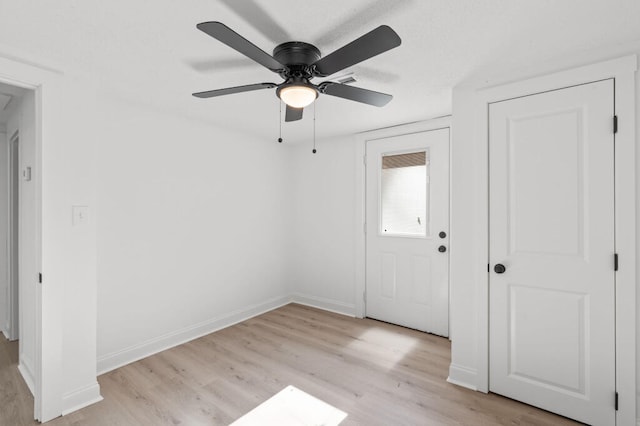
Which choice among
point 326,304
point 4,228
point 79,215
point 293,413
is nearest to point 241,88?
point 79,215

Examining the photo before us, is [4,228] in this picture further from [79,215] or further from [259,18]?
[259,18]

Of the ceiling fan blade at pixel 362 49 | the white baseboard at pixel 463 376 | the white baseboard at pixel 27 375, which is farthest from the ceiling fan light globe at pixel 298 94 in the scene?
the white baseboard at pixel 27 375

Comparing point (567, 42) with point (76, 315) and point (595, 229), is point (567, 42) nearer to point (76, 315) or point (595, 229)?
point (595, 229)

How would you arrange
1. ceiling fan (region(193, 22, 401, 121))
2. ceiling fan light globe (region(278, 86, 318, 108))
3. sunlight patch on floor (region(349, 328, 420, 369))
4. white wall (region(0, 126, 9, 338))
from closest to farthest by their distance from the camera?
1. ceiling fan (region(193, 22, 401, 121))
2. ceiling fan light globe (region(278, 86, 318, 108))
3. sunlight patch on floor (region(349, 328, 420, 369))
4. white wall (region(0, 126, 9, 338))

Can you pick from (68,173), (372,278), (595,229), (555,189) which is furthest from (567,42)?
(68,173)

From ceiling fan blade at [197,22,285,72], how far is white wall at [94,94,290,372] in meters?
1.87

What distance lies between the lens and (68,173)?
213 centimetres

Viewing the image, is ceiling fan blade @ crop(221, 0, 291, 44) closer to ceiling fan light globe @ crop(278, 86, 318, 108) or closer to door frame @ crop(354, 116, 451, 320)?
ceiling fan light globe @ crop(278, 86, 318, 108)

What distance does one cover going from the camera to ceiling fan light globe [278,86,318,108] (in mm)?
1656

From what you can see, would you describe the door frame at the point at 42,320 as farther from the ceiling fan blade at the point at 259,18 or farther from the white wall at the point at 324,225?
the white wall at the point at 324,225

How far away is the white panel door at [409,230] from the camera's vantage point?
333cm

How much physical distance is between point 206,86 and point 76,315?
193 cm

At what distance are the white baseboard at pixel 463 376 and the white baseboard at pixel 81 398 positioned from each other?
267 cm

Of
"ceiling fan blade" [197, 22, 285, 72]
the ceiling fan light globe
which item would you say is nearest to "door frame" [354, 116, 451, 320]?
the ceiling fan light globe
